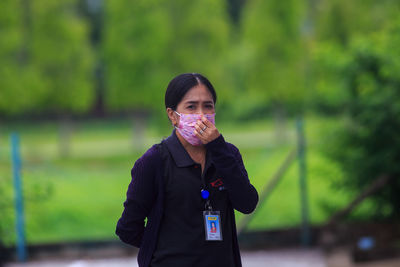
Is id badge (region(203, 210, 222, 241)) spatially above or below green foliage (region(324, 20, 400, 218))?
below

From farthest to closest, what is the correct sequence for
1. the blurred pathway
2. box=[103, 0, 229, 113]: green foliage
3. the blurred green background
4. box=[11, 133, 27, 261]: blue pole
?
1. box=[103, 0, 229, 113]: green foliage
2. box=[11, 133, 27, 261]: blue pole
3. the blurred pathway
4. the blurred green background

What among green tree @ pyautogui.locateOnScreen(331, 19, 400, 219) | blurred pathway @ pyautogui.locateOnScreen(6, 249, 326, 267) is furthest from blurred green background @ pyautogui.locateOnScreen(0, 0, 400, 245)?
blurred pathway @ pyautogui.locateOnScreen(6, 249, 326, 267)

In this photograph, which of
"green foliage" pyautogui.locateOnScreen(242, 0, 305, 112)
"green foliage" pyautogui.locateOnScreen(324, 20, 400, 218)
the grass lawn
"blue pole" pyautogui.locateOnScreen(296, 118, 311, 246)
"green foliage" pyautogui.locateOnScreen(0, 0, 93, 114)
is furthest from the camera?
"green foliage" pyautogui.locateOnScreen(242, 0, 305, 112)

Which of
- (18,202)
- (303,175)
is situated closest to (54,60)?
(18,202)

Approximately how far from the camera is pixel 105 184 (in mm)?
16266

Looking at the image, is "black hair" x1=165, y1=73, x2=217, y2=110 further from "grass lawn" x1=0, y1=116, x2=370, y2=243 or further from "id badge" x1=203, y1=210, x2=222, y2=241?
"grass lawn" x1=0, y1=116, x2=370, y2=243

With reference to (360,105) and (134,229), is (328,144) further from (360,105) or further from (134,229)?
(134,229)

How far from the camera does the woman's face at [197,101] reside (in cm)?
257

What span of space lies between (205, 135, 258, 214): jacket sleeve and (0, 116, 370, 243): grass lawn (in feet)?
17.4

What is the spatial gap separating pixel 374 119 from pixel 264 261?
2.15 metres

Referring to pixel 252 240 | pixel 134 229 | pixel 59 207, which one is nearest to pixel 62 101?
pixel 59 207

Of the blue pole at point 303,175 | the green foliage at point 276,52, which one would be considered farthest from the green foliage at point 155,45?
the blue pole at point 303,175

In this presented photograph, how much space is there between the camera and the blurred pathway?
7566 mm

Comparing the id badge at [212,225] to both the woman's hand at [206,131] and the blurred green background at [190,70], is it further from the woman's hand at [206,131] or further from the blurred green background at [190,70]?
the blurred green background at [190,70]
